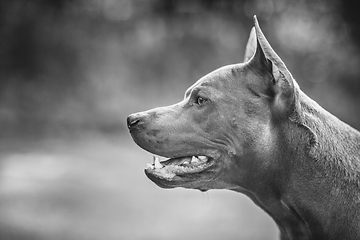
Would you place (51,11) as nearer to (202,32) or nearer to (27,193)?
(202,32)

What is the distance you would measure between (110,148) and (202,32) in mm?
4145

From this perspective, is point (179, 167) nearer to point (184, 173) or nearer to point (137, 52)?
point (184, 173)

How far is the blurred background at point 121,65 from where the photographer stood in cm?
945

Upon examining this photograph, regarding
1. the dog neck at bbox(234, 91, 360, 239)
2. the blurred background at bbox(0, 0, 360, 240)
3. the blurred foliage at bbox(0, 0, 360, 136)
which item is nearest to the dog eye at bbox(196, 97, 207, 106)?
the dog neck at bbox(234, 91, 360, 239)

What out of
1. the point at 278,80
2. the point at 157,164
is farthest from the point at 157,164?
the point at 278,80

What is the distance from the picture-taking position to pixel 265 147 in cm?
243

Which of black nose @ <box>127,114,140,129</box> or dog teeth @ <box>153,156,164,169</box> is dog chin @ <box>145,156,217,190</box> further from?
black nose @ <box>127,114,140,129</box>

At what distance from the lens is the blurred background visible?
9.45 meters

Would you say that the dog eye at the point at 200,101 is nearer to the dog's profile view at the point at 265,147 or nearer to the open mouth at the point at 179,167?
the dog's profile view at the point at 265,147

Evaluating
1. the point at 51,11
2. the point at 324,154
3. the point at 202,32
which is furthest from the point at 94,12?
the point at 324,154

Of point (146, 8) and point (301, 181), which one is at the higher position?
point (146, 8)

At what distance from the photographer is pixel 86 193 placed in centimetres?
774

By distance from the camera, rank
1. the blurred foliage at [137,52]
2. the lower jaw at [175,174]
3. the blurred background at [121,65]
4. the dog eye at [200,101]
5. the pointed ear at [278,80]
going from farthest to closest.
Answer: the blurred foliage at [137,52], the blurred background at [121,65], the dog eye at [200,101], the lower jaw at [175,174], the pointed ear at [278,80]

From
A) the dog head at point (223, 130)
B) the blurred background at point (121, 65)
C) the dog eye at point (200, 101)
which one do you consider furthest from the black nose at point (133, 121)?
the blurred background at point (121, 65)
